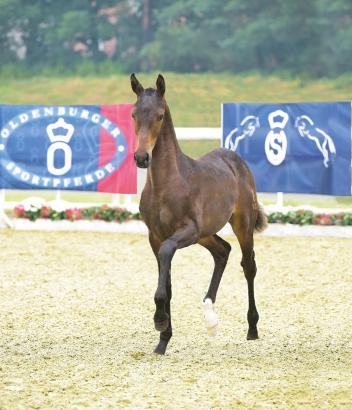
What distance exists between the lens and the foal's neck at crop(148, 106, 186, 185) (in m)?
6.87

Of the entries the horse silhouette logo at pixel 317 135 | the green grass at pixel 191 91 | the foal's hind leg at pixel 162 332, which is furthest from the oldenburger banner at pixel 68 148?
the green grass at pixel 191 91

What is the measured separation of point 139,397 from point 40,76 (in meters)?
41.5

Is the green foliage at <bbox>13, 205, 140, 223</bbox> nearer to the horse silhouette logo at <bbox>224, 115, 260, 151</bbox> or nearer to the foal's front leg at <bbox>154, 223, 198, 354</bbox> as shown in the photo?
the horse silhouette logo at <bbox>224, 115, 260, 151</bbox>

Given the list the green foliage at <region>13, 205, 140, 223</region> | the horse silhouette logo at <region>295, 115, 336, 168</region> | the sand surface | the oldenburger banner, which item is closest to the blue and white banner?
the horse silhouette logo at <region>295, 115, 336, 168</region>

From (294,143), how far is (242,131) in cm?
87

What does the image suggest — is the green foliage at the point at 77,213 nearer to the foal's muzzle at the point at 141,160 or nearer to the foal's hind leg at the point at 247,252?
the foal's hind leg at the point at 247,252

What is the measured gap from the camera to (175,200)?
22.4ft

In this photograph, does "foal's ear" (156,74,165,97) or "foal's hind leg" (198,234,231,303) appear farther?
"foal's hind leg" (198,234,231,303)

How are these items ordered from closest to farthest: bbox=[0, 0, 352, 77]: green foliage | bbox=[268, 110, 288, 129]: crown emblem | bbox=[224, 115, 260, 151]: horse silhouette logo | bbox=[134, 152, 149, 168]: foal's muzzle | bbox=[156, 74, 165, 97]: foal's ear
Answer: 1. bbox=[134, 152, 149, 168]: foal's muzzle
2. bbox=[156, 74, 165, 97]: foal's ear
3. bbox=[268, 110, 288, 129]: crown emblem
4. bbox=[224, 115, 260, 151]: horse silhouette logo
5. bbox=[0, 0, 352, 77]: green foliage

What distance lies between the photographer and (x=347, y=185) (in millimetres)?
14398

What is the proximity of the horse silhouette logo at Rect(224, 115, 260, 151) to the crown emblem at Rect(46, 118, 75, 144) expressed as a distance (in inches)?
102

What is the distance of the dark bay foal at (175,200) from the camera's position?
6535 mm

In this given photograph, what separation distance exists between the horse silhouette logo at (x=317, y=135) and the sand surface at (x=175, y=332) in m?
1.51

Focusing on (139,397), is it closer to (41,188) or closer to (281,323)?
(281,323)
